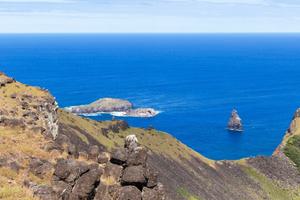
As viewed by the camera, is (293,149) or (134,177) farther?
(293,149)

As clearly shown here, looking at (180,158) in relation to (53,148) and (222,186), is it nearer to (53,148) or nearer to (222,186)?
(222,186)

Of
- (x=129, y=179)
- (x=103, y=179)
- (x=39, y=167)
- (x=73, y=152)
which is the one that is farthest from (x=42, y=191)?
(x=73, y=152)

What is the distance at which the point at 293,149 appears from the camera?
6230 inches

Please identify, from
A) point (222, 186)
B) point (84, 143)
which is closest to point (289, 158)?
point (222, 186)

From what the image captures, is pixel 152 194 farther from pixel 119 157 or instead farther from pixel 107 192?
pixel 119 157

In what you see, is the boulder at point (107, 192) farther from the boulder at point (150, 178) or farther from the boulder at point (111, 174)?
the boulder at point (150, 178)

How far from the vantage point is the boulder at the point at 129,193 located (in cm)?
3000

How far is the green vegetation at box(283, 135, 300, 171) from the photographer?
154 meters

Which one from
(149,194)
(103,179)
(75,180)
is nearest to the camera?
(75,180)

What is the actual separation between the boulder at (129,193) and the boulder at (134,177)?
679 millimetres

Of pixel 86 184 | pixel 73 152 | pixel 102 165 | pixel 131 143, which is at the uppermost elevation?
pixel 131 143

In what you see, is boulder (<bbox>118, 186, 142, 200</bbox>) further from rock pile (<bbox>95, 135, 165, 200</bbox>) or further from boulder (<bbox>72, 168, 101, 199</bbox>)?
boulder (<bbox>72, 168, 101, 199</bbox>)

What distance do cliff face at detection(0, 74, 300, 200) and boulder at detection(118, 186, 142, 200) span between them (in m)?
0.07

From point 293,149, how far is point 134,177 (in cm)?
13714
